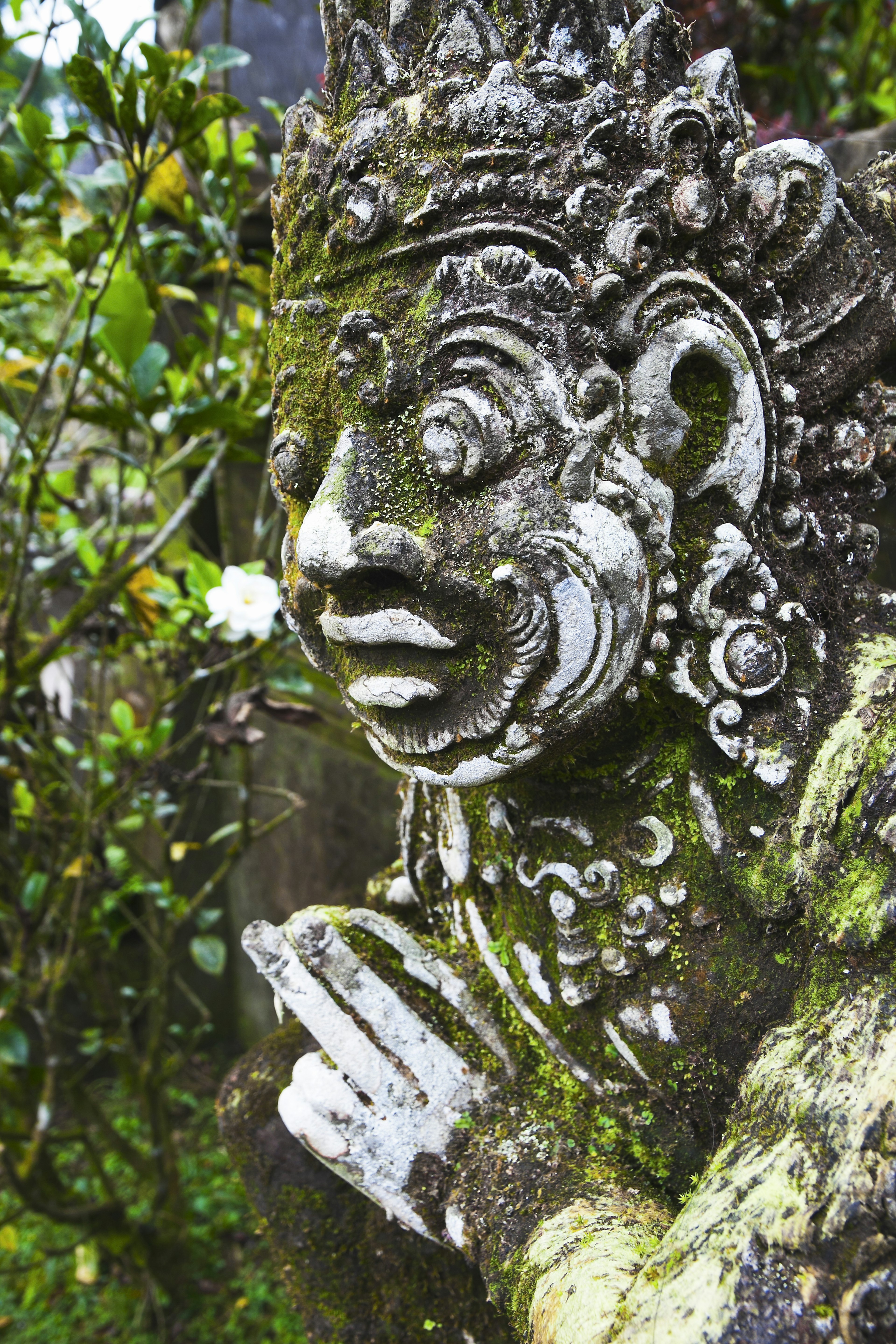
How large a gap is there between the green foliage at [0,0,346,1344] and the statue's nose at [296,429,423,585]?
25.6 inches

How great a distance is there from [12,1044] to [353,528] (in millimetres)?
1523

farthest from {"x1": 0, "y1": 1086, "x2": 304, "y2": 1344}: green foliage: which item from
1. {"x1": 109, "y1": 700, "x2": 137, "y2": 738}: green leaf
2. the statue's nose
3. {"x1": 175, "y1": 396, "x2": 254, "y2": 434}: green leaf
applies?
the statue's nose

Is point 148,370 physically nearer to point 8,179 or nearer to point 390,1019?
point 8,179

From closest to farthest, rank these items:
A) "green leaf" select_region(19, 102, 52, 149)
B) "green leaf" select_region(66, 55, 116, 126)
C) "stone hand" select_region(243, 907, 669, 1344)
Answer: "stone hand" select_region(243, 907, 669, 1344)
"green leaf" select_region(66, 55, 116, 126)
"green leaf" select_region(19, 102, 52, 149)

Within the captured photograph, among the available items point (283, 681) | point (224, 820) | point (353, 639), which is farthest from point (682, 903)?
point (224, 820)

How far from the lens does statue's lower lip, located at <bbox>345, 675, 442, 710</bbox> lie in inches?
33.2

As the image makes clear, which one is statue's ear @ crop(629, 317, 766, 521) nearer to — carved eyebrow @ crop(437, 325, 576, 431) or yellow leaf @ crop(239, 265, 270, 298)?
carved eyebrow @ crop(437, 325, 576, 431)

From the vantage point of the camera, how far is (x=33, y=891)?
6.22 ft

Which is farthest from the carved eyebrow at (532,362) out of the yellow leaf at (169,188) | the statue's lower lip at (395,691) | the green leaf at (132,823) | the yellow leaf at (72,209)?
the green leaf at (132,823)

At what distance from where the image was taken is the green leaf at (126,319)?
140 cm

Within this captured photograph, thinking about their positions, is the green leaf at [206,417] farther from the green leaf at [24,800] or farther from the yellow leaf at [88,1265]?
the yellow leaf at [88,1265]

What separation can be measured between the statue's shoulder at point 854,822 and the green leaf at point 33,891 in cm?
155

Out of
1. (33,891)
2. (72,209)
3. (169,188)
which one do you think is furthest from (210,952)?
(72,209)

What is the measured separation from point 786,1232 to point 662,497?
59 cm
